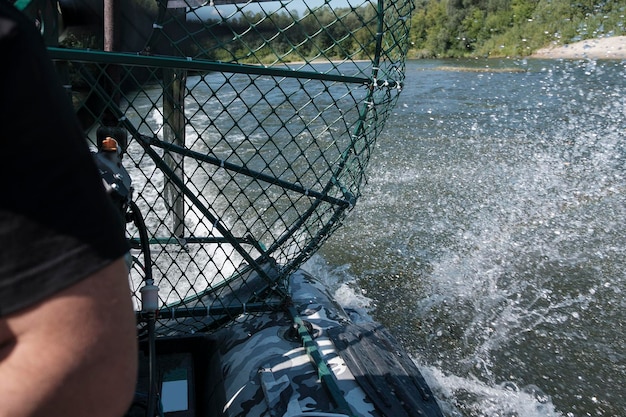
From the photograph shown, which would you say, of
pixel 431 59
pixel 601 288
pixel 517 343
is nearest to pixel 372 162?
pixel 601 288

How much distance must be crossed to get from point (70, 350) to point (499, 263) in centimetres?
455

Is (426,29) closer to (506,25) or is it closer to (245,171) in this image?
(506,25)

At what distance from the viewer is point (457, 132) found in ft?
30.5

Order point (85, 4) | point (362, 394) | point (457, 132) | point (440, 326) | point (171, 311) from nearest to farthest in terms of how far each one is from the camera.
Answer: point (85, 4), point (362, 394), point (171, 311), point (440, 326), point (457, 132)

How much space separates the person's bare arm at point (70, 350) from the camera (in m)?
0.58

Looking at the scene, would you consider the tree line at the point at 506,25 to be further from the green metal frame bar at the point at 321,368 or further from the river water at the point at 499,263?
the green metal frame bar at the point at 321,368

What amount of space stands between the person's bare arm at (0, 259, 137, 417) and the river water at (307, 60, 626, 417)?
2.82 metres

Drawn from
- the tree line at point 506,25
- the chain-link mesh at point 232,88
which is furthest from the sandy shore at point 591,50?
the chain-link mesh at point 232,88

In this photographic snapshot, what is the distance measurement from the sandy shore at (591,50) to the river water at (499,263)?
Result: 13207 mm

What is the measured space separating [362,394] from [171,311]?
876 mm

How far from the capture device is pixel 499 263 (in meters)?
4.79

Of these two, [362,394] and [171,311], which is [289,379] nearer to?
[362,394]

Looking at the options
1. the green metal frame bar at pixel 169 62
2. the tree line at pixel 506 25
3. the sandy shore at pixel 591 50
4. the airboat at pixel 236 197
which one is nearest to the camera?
the green metal frame bar at pixel 169 62

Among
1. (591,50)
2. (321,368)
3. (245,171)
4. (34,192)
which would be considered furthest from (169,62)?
(591,50)
